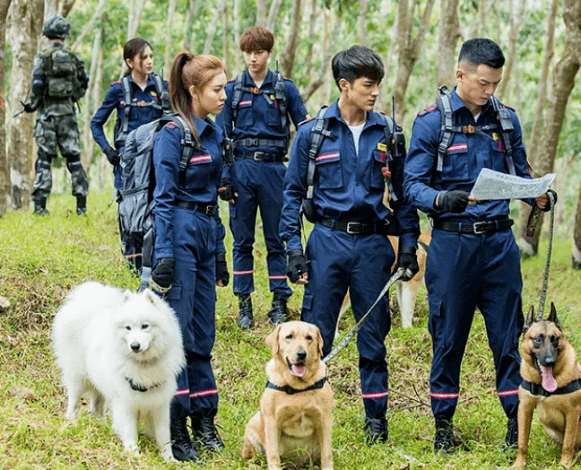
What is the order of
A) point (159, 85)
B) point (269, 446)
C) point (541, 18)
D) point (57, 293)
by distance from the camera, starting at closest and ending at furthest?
point (269, 446)
point (57, 293)
point (159, 85)
point (541, 18)

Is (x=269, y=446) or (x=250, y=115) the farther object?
(x=250, y=115)

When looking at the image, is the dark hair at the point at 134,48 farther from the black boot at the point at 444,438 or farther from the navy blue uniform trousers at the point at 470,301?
the black boot at the point at 444,438

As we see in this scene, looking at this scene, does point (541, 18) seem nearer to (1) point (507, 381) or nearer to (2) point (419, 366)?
(2) point (419, 366)

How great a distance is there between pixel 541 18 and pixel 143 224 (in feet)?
68.5

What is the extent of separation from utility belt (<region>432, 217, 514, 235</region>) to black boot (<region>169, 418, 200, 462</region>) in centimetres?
219

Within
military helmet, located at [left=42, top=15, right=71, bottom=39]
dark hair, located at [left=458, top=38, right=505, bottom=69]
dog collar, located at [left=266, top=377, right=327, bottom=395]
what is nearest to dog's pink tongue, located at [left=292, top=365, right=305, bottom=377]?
dog collar, located at [left=266, top=377, right=327, bottom=395]

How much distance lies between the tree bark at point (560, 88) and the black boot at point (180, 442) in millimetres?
8121

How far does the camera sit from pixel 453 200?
493 cm

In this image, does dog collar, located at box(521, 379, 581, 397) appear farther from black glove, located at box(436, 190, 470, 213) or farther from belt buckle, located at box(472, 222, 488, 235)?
black glove, located at box(436, 190, 470, 213)

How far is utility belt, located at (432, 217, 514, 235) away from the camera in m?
5.19

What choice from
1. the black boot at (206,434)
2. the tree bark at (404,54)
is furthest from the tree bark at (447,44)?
the black boot at (206,434)

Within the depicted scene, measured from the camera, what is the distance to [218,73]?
Answer: 17.0 ft

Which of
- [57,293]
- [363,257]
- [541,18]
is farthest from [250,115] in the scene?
[541,18]

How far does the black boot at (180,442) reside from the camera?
5.19 metres
